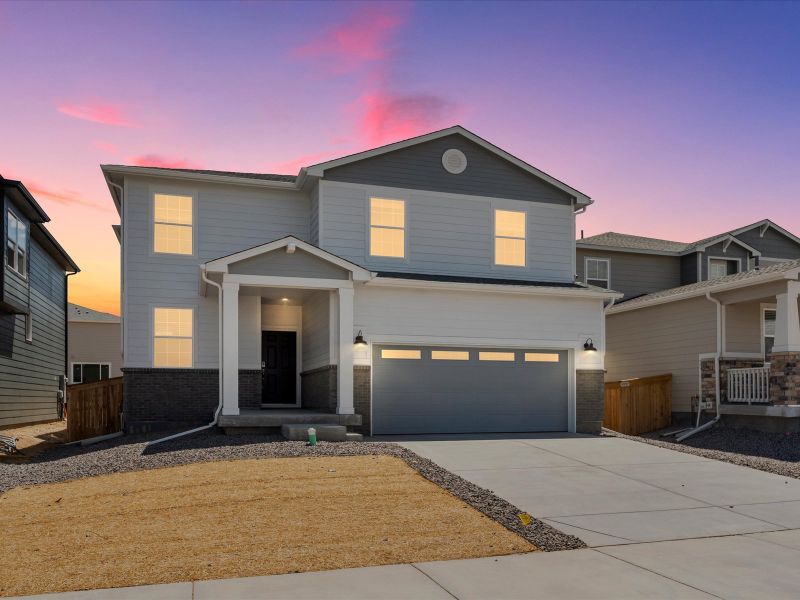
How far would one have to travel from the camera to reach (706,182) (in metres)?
19.9

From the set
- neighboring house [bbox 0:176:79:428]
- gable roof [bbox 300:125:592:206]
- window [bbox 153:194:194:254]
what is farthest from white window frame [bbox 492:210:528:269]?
neighboring house [bbox 0:176:79:428]

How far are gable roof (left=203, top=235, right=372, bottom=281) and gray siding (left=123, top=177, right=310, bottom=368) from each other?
236 cm

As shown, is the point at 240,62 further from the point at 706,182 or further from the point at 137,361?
the point at 706,182

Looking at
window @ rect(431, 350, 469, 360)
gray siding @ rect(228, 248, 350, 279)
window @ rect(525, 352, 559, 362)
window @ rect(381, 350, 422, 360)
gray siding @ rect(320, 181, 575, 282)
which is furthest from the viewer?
window @ rect(525, 352, 559, 362)

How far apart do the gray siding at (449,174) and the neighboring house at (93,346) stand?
21.4 meters

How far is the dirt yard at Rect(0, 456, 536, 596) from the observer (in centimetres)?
638

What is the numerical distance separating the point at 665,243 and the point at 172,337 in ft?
61.8

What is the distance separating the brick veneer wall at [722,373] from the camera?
18.5 meters

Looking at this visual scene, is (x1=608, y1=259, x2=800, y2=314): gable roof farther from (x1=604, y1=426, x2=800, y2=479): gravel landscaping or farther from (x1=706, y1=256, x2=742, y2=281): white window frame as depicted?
(x1=706, y1=256, x2=742, y2=281): white window frame

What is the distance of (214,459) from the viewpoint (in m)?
11.2

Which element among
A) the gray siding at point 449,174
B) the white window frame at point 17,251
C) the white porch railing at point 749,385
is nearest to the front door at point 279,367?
the gray siding at point 449,174

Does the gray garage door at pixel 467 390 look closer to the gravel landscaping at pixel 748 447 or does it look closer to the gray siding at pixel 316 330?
the gray siding at pixel 316 330

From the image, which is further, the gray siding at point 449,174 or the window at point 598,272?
the window at point 598,272

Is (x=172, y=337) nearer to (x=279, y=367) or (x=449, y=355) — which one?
(x=279, y=367)
